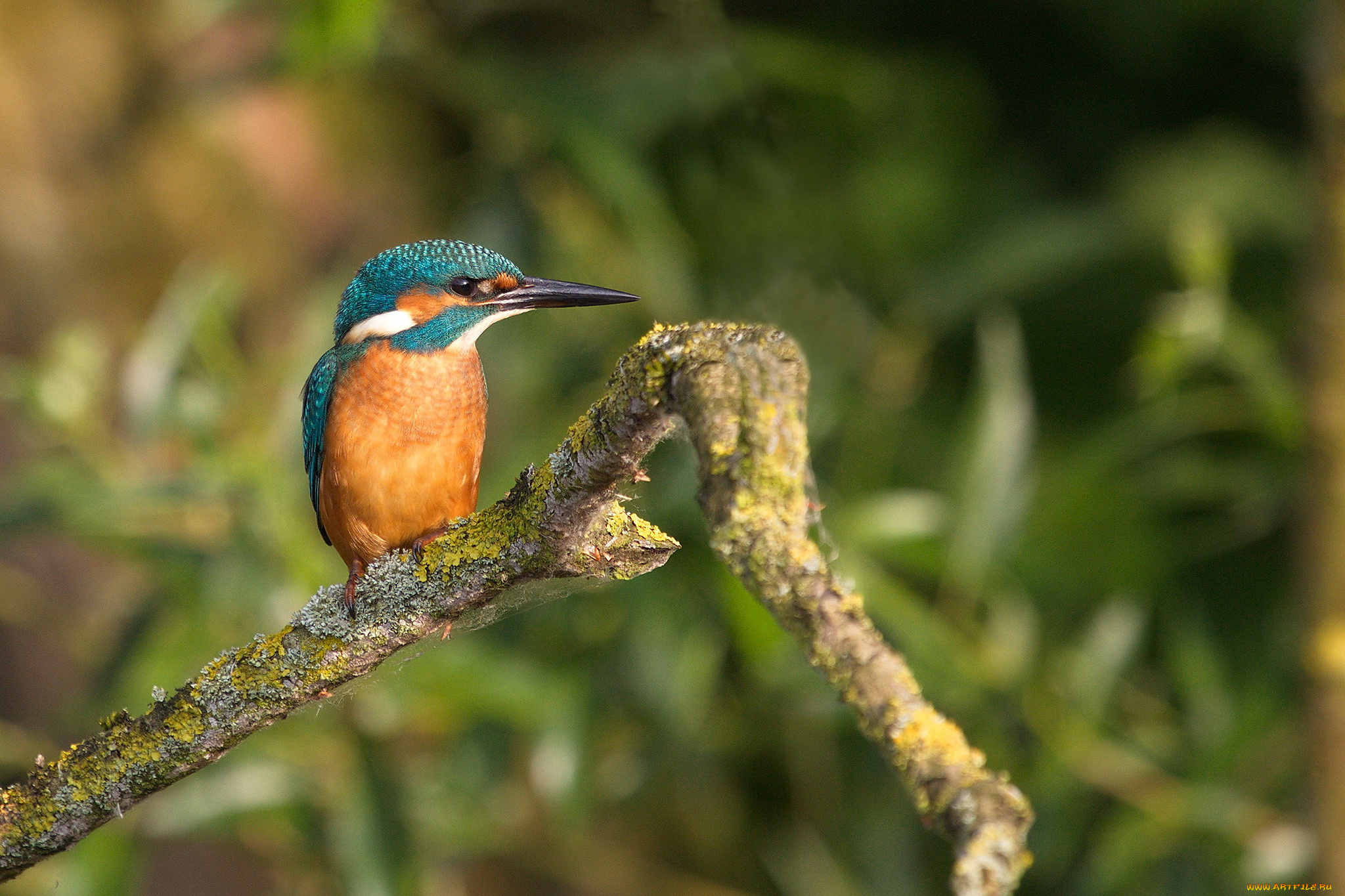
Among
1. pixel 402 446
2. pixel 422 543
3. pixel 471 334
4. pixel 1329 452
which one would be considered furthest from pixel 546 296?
pixel 1329 452

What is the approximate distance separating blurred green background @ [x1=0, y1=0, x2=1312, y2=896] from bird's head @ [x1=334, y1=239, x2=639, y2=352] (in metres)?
0.52

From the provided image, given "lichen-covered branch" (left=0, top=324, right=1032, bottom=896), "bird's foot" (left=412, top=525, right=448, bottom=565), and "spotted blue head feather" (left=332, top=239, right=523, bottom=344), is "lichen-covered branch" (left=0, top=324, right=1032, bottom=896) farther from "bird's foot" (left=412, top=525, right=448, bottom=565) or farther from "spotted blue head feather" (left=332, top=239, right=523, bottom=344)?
"spotted blue head feather" (left=332, top=239, right=523, bottom=344)

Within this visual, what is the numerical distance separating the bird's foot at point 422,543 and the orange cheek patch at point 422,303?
294 mm

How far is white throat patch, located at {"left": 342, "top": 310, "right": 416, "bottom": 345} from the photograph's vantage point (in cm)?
159

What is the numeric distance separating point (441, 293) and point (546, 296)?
164 millimetres

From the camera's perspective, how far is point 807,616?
0.66 meters

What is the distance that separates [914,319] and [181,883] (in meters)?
2.63

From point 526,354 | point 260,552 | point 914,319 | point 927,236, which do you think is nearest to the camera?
point 260,552

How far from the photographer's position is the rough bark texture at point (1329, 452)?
7.11ft

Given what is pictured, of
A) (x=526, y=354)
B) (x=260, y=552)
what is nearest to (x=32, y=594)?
(x=260, y=552)

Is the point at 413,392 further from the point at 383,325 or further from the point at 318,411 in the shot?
the point at 318,411

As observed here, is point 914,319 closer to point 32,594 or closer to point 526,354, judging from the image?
point 526,354

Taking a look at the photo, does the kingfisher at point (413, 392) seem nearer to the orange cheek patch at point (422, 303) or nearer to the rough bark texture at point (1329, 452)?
the orange cheek patch at point (422, 303)

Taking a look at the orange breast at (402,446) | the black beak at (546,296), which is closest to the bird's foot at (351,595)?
the orange breast at (402,446)
